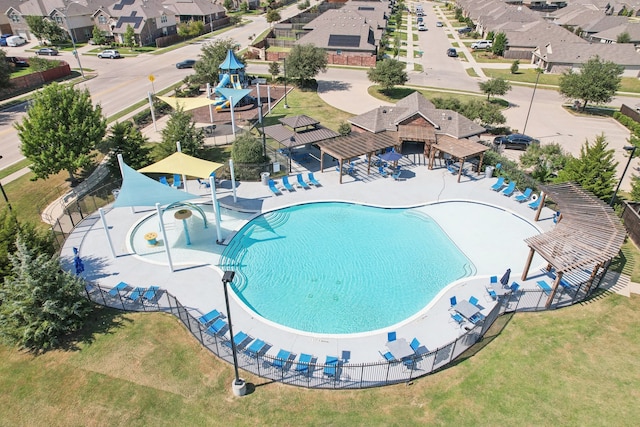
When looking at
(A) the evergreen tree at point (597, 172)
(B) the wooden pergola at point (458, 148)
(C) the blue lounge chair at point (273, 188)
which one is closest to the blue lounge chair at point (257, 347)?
(C) the blue lounge chair at point (273, 188)

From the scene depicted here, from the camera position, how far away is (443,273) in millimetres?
22250

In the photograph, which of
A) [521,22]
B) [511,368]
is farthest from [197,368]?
[521,22]

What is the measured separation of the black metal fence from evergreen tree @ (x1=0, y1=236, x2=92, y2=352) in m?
1.64

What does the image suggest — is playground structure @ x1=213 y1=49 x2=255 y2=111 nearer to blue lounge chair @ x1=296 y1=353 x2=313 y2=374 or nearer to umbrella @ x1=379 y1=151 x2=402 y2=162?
umbrella @ x1=379 y1=151 x2=402 y2=162

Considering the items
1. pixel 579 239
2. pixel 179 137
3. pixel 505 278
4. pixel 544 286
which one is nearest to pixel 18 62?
pixel 179 137

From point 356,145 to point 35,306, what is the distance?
22.7 metres

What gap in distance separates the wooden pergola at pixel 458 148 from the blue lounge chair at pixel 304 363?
19.7 metres

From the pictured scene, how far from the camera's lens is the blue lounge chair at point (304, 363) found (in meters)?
15.8

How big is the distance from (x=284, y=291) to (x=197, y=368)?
19.5ft

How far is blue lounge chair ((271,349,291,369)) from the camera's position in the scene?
1611 cm

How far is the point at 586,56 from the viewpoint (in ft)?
205

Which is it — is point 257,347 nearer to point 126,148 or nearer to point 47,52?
point 126,148

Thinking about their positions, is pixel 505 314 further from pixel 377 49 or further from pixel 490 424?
pixel 377 49

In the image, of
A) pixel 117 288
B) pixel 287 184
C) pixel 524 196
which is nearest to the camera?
pixel 117 288
